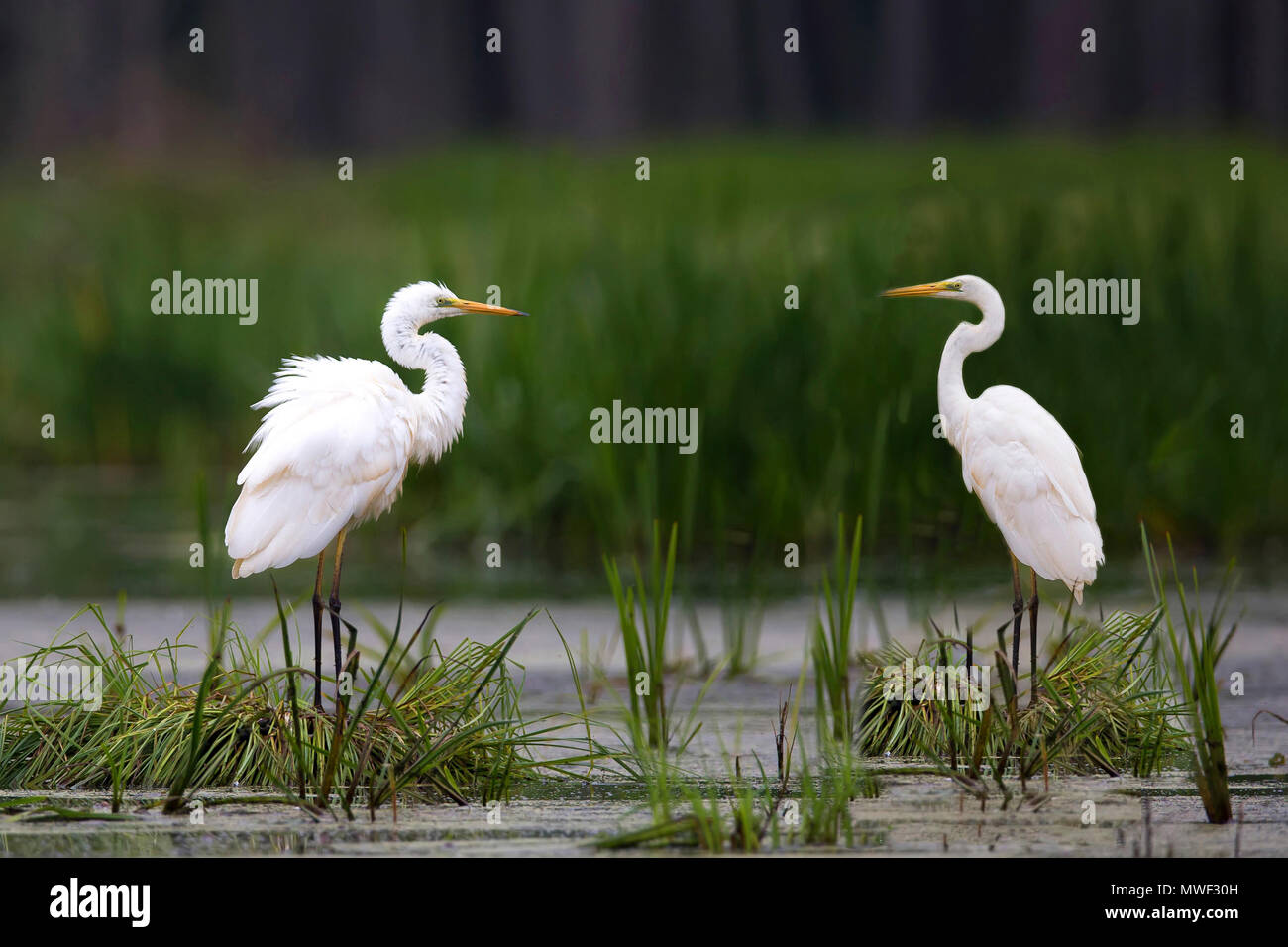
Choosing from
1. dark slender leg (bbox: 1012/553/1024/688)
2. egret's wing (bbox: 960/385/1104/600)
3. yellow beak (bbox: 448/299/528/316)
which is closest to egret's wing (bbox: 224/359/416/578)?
yellow beak (bbox: 448/299/528/316)

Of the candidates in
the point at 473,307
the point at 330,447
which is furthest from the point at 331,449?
the point at 473,307

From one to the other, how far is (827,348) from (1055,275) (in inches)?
50.6

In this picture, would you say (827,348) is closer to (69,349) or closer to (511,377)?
(511,377)

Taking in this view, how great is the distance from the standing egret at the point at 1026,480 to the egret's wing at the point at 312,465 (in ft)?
6.26

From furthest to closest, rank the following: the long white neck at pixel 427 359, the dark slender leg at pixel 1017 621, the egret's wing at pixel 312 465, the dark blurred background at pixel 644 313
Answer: the dark blurred background at pixel 644 313, the long white neck at pixel 427 359, the dark slender leg at pixel 1017 621, the egret's wing at pixel 312 465

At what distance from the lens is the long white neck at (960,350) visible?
6402 millimetres

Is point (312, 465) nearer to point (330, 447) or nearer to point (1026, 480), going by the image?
point (330, 447)

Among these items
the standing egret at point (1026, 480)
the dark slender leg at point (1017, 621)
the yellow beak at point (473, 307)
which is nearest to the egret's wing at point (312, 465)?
the yellow beak at point (473, 307)

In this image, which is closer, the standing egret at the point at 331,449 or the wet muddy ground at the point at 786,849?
the wet muddy ground at the point at 786,849

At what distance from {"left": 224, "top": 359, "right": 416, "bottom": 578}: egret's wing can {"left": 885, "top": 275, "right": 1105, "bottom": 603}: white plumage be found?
192 centimetres

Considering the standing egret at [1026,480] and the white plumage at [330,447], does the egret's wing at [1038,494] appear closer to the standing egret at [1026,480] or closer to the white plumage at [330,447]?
the standing egret at [1026,480]

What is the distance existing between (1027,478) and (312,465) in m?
2.42

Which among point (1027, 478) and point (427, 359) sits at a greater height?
point (427, 359)

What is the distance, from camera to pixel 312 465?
5.97m
